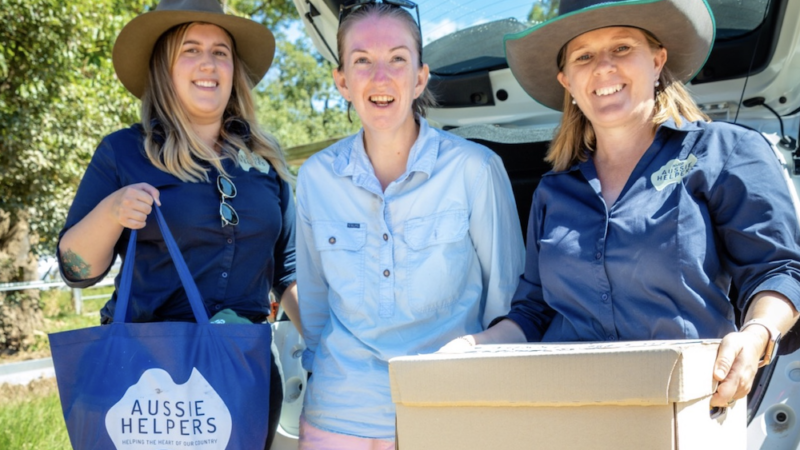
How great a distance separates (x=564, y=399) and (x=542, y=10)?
1.86 metres

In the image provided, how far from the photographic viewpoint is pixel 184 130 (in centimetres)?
245

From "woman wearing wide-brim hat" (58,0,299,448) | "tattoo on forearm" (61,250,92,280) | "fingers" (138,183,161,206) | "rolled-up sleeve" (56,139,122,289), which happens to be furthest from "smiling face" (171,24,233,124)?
"tattoo on forearm" (61,250,92,280)

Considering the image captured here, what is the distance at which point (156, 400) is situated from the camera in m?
1.98

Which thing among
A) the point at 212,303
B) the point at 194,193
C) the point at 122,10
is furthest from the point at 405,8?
the point at 122,10

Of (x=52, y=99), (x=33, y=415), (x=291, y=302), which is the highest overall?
(x=52, y=99)

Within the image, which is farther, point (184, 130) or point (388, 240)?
point (184, 130)

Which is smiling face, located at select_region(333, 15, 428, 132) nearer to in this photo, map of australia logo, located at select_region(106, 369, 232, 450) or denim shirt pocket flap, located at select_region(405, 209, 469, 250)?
denim shirt pocket flap, located at select_region(405, 209, 469, 250)

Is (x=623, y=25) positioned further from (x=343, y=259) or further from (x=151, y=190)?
(x=151, y=190)

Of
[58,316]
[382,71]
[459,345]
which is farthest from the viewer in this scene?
[58,316]

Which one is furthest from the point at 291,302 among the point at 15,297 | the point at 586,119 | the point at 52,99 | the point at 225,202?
the point at 15,297

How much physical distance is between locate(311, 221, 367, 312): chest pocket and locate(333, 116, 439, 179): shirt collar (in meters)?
0.16

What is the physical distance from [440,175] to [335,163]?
314 mm

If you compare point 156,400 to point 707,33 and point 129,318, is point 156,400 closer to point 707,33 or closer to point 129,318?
point 129,318

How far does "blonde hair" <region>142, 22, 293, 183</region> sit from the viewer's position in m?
2.38
